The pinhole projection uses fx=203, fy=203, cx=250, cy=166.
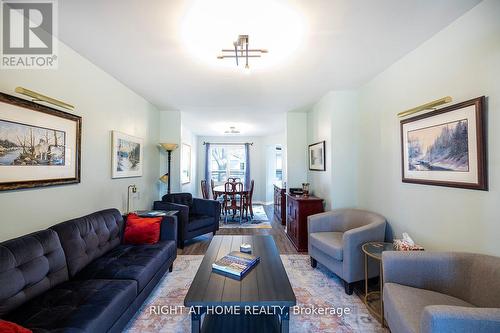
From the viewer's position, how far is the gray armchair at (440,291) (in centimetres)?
102

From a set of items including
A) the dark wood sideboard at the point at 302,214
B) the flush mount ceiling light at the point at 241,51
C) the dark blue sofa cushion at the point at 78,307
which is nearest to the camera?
the dark blue sofa cushion at the point at 78,307

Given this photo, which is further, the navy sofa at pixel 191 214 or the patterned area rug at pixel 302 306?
the navy sofa at pixel 191 214

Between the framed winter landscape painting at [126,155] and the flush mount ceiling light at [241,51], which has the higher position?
the flush mount ceiling light at [241,51]

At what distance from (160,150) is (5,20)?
280 centimetres

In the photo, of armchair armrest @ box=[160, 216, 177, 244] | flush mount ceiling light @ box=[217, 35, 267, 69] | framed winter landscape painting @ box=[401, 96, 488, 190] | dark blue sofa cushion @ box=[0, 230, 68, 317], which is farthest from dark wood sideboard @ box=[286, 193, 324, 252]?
dark blue sofa cushion @ box=[0, 230, 68, 317]

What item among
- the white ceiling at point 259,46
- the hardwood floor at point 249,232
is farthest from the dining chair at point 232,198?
the white ceiling at point 259,46

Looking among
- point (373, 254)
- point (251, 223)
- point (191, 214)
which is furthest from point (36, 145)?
point (251, 223)

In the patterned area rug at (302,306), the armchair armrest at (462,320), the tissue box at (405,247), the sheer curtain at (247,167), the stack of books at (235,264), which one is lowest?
the patterned area rug at (302,306)

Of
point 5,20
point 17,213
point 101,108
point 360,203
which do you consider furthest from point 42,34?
point 360,203

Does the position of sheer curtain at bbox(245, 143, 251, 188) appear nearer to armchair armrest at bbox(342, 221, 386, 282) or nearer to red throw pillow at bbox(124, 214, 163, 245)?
red throw pillow at bbox(124, 214, 163, 245)

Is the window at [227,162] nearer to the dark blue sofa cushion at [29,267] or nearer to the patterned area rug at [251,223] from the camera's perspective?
the patterned area rug at [251,223]

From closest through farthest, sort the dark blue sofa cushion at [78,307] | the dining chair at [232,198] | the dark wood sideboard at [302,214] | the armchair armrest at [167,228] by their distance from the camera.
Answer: the dark blue sofa cushion at [78,307], the armchair armrest at [167,228], the dark wood sideboard at [302,214], the dining chair at [232,198]

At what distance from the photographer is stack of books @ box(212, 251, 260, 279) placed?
1642 mm

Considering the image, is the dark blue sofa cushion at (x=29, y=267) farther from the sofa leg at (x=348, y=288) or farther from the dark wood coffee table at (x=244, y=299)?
the sofa leg at (x=348, y=288)
